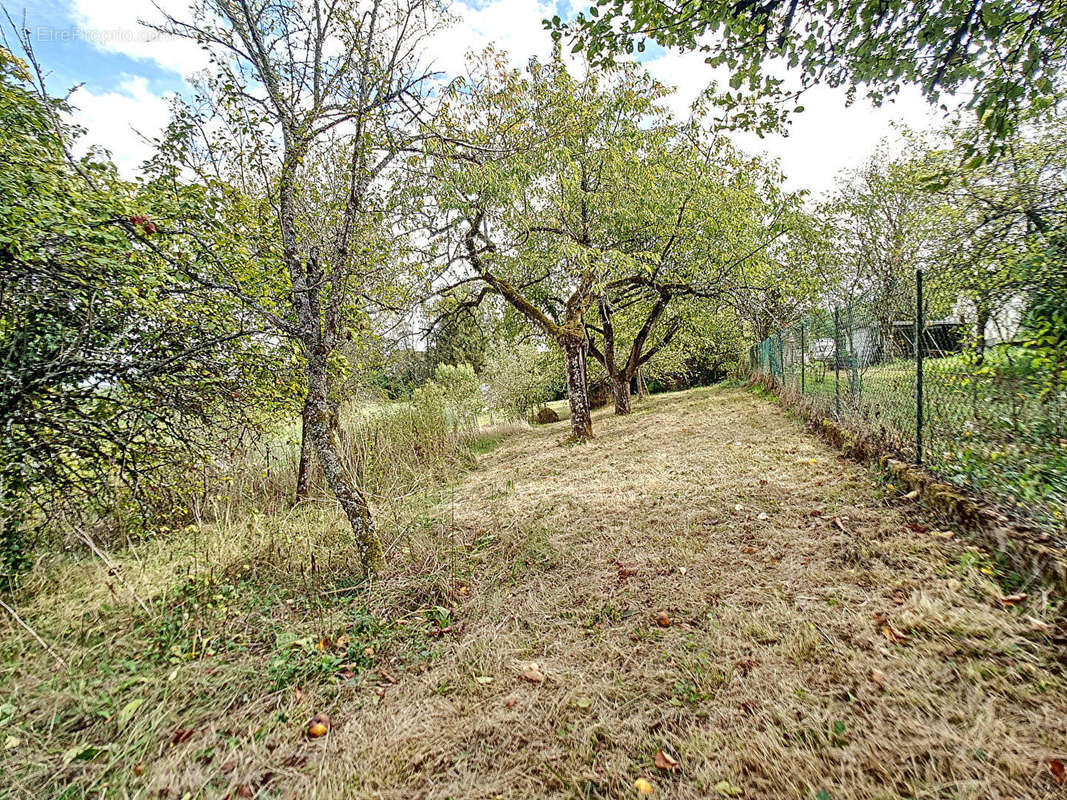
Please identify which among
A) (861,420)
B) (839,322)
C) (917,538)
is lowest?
(917,538)

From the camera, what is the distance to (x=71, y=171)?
313 centimetres

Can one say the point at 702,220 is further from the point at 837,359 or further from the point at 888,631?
the point at 888,631

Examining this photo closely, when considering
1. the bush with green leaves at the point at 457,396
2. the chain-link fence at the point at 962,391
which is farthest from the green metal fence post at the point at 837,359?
the bush with green leaves at the point at 457,396

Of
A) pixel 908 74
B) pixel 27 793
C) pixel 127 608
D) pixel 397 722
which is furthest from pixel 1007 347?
pixel 127 608

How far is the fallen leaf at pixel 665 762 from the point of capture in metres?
1.83

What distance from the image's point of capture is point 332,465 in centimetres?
366

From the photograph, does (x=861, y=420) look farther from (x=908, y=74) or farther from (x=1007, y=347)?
(x=908, y=74)

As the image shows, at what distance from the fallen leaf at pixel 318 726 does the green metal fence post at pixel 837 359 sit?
6.91 metres

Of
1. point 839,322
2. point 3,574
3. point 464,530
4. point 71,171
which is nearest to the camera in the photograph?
point 71,171

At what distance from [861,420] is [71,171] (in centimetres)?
775

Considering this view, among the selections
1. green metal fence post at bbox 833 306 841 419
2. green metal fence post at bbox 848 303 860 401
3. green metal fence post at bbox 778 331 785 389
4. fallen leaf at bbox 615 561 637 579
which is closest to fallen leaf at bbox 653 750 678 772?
fallen leaf at bbox 615 561 637 579

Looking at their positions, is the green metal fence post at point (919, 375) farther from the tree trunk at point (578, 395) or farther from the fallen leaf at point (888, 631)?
A: the tree trunk at point (578, 395)

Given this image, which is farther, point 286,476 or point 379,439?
point 379,439

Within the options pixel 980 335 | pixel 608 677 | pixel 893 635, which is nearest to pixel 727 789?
pixel 608 677
